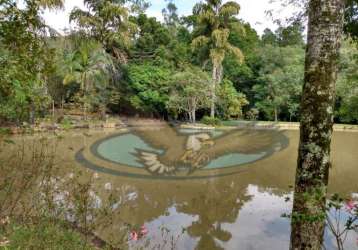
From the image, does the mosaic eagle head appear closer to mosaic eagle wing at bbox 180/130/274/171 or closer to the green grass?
mosaic eagle wing at bbox 180/130/274/171

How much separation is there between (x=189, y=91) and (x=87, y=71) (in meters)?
4.75

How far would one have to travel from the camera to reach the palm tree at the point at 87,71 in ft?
46.8

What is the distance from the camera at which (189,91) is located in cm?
1489

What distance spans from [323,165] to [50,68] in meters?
1.68

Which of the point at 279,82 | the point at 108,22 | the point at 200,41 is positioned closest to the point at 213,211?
the point at 200,41

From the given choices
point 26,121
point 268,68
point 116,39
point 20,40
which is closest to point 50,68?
point 20,40

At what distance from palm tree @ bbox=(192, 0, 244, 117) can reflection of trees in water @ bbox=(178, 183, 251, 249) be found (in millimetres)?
10074

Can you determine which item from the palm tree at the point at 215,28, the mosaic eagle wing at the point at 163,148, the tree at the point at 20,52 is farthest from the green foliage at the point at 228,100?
the tree at the point at 20,52

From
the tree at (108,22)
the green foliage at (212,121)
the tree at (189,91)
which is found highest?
the tree at (108,22)

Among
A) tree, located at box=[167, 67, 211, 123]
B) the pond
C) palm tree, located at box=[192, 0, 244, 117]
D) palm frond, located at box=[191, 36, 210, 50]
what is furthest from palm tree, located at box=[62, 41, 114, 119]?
palm tree, located at box=[192, 0, 244, 117]

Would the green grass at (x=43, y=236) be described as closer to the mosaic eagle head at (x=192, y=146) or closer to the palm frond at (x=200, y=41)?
the mosaic eagle head at (x=192, y=146)

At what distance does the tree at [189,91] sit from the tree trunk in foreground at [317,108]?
1326 centimetres

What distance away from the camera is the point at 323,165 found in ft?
5.13

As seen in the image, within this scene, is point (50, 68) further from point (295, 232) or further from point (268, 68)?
point (268, 68)
